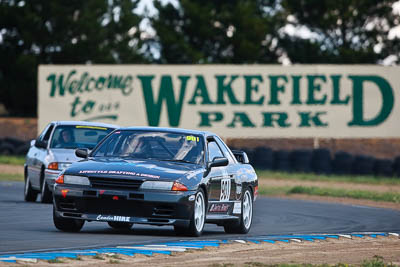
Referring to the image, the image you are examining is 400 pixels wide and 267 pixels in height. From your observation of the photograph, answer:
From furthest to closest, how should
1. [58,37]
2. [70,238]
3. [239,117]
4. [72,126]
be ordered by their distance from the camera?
[58,37] < [239,117] < [72,126] < [70,238]

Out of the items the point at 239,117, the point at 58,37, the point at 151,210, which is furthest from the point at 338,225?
the point at 58,37

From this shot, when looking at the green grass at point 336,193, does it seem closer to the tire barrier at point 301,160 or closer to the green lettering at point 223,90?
the tire barrier at point 301,160

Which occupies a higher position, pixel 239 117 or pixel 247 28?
pixel 247 28

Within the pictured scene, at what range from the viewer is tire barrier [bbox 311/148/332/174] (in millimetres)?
38406

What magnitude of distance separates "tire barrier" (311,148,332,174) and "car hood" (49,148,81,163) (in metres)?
18.9

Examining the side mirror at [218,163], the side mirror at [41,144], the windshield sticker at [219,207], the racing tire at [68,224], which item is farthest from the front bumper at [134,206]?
the side mirror at [41,144]

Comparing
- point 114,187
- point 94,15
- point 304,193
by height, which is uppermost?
point 94,15

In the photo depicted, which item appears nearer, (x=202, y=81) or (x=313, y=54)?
(x=202, y=81)

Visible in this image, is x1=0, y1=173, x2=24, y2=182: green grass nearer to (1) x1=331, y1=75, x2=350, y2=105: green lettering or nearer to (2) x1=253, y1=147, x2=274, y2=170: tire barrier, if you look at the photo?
(2) x1=253, y1=147, x2=274, y2=170: tire barrier

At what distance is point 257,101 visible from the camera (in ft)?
147

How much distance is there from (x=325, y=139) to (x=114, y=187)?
3340 centimetres

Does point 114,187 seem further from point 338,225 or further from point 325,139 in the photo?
point 325,139

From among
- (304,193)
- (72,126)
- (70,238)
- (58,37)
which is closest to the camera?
(70,238)

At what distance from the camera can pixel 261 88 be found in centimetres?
4500
